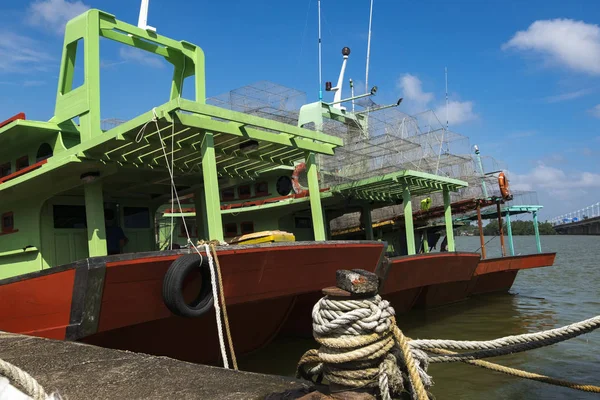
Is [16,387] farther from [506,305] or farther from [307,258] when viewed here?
[506,305]

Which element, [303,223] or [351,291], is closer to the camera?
[351,291]

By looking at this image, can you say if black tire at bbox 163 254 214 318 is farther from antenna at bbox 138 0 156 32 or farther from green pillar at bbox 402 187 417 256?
green pillar at bbox 402 187 417 256

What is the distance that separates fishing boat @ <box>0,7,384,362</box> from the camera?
5730mm

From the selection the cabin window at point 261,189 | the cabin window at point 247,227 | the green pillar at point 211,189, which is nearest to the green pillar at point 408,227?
→ the cabin window at point 261,189

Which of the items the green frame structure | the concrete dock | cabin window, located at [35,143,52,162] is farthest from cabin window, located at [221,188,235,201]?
the concrete dock

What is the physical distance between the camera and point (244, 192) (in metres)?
17.6

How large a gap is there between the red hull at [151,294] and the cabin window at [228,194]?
32.2 ft

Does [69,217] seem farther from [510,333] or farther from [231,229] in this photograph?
[510,333]

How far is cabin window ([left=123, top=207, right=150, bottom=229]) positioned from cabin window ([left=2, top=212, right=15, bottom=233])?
2307 millimetres

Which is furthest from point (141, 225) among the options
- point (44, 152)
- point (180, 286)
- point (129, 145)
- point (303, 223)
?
point (303, 223)

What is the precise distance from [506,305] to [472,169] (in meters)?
4.69

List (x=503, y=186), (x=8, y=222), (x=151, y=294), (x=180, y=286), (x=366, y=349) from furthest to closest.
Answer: (x=503, y=186) < (x=8, y=222) < (x=151, y=294) < (x=180, y=286) < (x=366, y=349)

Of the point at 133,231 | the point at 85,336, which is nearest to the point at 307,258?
the point at 85,336

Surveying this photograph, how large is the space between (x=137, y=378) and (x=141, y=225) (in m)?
8.98
